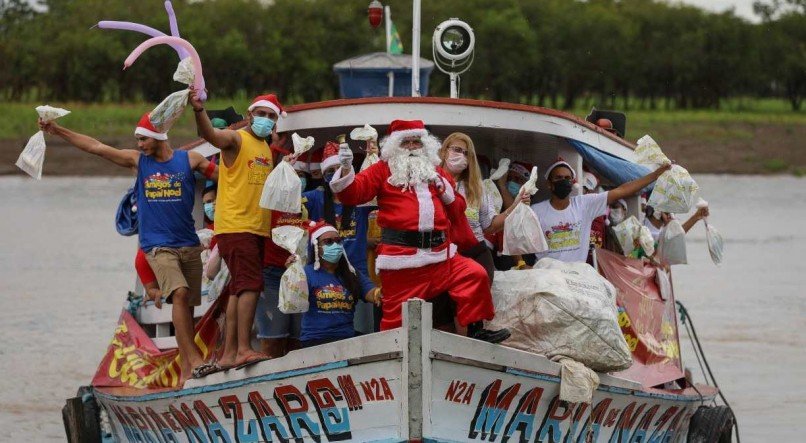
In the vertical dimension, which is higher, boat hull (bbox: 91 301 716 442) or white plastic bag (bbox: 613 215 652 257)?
white plastic bag (bbox: 613 215 652 257)

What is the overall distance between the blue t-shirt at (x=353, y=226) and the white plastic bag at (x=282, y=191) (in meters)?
0.88

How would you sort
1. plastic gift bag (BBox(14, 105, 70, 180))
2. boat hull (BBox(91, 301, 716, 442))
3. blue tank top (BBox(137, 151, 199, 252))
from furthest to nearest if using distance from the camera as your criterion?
blue tank top (BBox(137, 151, 199, 252)) < plastic gift bag (BBox(14, 105, 70, 180)) < boat hull (BBox(91, 301, 716, 442))

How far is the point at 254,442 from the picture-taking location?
9.09 metres

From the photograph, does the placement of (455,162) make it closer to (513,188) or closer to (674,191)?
(513,188)

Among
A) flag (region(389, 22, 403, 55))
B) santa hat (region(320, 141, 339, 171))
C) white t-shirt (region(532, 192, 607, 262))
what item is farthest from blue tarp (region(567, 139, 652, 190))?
flag (region(389, 22, 403, 55))

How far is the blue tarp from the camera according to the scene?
10438mm

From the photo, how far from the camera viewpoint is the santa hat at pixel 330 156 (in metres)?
9.13

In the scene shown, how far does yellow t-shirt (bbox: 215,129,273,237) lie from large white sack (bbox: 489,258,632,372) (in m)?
1.56

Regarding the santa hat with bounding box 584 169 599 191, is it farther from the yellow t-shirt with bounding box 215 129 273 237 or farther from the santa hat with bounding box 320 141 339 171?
the yellow t-shirt with bounding box 215 129 273 237

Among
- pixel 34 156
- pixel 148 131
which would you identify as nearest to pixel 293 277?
pixel 148 131

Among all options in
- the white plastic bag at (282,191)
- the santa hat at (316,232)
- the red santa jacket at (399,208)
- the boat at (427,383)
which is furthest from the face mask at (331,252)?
the boat at (427,383)

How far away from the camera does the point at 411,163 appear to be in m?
8.69

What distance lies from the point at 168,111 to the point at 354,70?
657cm

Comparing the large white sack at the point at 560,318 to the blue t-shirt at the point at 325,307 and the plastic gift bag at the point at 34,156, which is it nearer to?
the blue t-shirt at the point at 325,307
